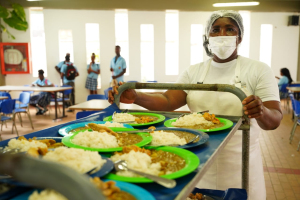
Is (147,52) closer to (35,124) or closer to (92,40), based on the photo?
(92,40)

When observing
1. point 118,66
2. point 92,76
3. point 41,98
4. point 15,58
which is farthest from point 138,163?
point 15,58

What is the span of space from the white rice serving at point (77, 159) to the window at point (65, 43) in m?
11.4

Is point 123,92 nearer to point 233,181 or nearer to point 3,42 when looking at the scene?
point 233,181

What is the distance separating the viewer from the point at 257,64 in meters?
1.97

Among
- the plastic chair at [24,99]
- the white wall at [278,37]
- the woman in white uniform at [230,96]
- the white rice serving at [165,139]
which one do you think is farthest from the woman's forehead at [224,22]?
the white wall at [278,37]

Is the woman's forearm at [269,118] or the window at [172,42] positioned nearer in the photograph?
the woman's forearm at [269,118]

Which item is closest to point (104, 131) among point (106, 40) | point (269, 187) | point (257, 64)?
point (257, 64)

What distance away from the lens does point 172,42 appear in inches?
476

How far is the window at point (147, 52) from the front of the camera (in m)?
11.9

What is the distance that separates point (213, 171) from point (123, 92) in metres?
0.84

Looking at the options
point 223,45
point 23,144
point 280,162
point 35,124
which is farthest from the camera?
point 35,124

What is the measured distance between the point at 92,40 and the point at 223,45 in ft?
34.4

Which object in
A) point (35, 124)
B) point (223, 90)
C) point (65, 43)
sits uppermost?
point (65, 43)

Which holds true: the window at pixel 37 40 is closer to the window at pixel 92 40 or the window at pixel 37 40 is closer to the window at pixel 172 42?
the window at pixel 92 40
